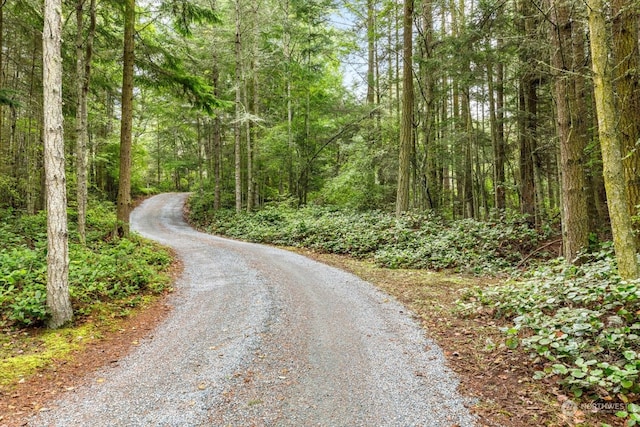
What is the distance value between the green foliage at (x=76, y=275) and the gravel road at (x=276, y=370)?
0.98 meters

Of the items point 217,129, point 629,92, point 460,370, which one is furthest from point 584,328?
point 217,129

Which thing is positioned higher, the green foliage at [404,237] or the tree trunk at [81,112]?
the tree trunk at [81,112]

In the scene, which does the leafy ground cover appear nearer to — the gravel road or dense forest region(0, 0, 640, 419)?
the gravel road

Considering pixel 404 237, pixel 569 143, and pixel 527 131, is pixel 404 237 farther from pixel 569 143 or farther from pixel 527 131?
pixel 569 143

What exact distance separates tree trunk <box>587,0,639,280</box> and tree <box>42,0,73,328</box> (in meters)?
7.15

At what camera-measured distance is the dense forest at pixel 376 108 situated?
5.63 meters

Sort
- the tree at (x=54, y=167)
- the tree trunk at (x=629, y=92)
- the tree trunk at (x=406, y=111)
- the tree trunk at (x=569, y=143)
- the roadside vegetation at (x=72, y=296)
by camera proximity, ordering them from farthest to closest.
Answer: the tree trunk at (x=406, y=111) < the tree trunk at (x=569, y=143) < the tree trunk at (x=629, y=92) < the tree at (x=54, y=167) < the roadside vegetation at (x=72, y=296)

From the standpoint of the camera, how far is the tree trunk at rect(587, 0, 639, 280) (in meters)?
4.33


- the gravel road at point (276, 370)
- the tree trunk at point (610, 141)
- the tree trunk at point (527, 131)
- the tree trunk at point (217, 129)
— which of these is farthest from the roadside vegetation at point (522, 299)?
the tree trunk at point (217, 129)

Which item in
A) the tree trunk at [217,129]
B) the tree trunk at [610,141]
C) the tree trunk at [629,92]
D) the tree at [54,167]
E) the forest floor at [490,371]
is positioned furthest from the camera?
the tree trunk at [217,129]

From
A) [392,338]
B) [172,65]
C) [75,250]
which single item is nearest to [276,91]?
[172,65]

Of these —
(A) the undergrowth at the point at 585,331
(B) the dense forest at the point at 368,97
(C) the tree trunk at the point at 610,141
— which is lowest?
(A) the undergrowth at the point at 585,331

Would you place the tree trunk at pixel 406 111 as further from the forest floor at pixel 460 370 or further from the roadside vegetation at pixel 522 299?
the forest floor at pixel 460 370

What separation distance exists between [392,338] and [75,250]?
23.4 feet
